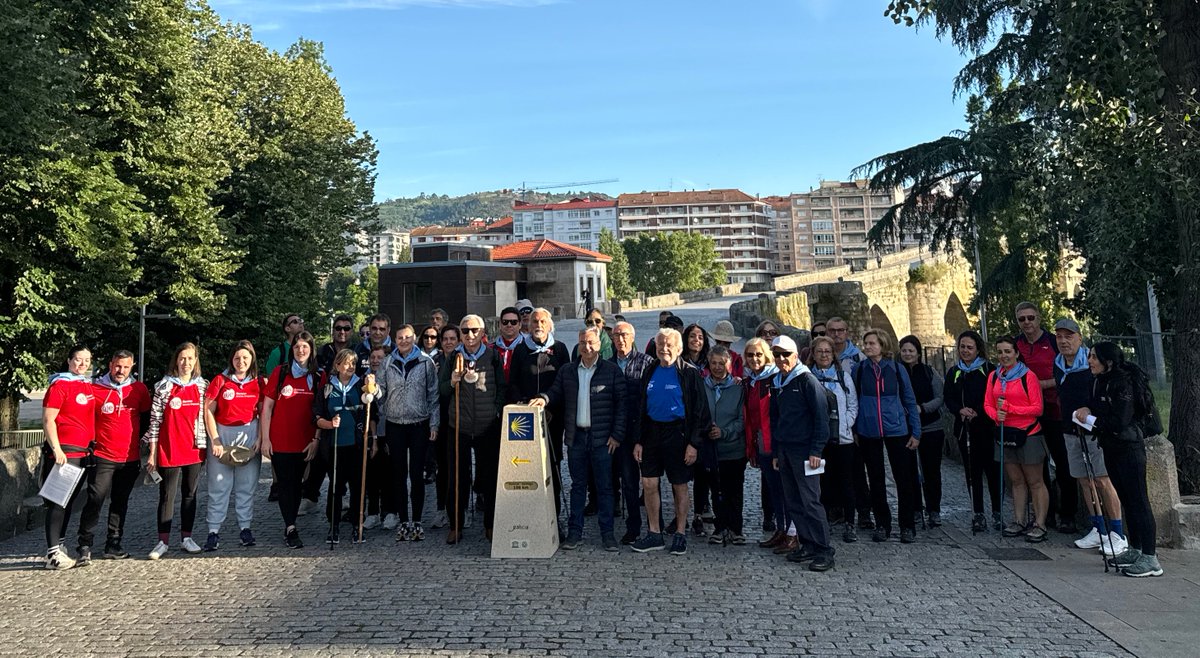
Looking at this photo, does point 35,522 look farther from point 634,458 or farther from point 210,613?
point 634,458

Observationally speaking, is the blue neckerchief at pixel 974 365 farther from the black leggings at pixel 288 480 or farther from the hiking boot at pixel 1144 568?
the black leggings at pixel 288 480

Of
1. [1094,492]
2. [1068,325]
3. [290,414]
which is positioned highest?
[1068,325]

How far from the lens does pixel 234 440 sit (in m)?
7.20

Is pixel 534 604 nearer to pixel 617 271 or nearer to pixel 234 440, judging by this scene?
pixel 234 440

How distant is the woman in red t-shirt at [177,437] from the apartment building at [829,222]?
149634 millimetres

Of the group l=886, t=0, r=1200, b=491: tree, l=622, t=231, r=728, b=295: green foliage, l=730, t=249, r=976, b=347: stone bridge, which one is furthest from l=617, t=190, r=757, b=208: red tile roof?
l=886, t=0, r=1200, b=491: tree

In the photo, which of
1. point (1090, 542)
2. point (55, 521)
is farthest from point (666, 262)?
point (55, 521)

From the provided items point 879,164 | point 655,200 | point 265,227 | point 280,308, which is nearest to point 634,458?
point 879,164

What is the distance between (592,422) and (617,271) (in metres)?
85.0

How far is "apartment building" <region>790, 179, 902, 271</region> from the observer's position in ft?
500

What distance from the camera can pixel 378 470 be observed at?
784cm

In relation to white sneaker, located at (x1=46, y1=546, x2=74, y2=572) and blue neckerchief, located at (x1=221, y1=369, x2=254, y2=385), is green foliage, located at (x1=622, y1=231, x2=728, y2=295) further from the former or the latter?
white sneaker, located at (x1=46, y1=546, x2=74, y2=572)

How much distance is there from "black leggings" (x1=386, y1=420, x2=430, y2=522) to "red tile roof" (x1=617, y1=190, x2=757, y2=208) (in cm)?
14746

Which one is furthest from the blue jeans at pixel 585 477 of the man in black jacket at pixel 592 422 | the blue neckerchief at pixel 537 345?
the blue neckerchief at pixel 537 345
